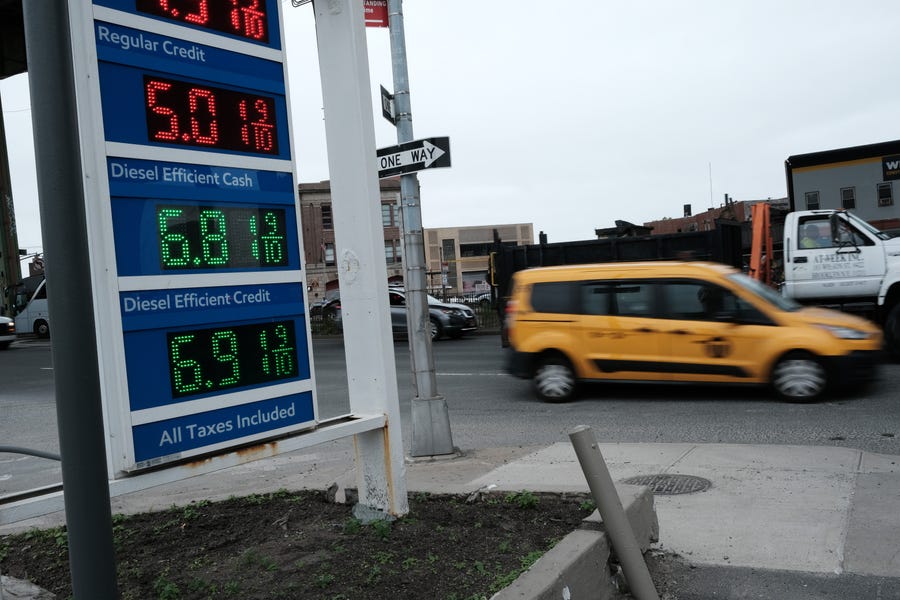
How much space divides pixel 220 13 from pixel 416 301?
450cm

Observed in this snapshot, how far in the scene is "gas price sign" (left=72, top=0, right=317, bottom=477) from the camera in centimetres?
378

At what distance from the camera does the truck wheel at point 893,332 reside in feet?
45.9

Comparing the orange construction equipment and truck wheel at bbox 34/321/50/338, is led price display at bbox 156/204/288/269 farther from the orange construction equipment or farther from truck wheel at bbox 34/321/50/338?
truck wheel at bbox 34/321/50/338

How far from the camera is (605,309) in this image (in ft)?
38.8

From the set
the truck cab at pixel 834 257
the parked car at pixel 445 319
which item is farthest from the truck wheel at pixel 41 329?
the truck cab at pixel 834 257

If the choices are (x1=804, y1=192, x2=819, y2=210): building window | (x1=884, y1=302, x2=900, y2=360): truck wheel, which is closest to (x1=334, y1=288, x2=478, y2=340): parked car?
(x1=804, y1=192, x2=819, y2=210): building window

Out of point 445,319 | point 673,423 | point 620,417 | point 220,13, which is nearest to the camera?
point 220,13

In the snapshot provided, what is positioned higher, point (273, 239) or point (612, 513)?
point (273, 239)

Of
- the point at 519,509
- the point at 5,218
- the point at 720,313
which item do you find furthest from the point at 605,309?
the point at 5,218

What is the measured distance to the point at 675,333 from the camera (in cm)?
1130

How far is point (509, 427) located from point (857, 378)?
4.45 m

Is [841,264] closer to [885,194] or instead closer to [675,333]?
[675,333]

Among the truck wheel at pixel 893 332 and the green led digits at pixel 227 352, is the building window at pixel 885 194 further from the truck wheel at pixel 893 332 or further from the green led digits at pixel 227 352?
the green led digits at pixel 227 352

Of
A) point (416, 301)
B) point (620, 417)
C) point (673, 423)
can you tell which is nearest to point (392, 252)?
point (620, 417)
